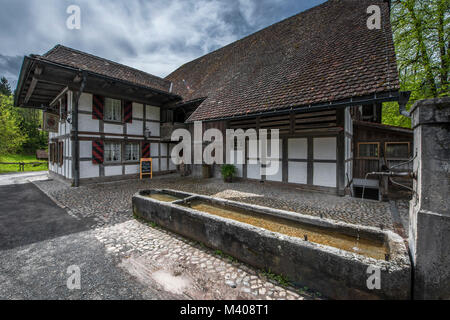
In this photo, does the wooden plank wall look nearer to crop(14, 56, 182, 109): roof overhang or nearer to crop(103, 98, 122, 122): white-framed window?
crop(14, 56, 182, 109): roof overhang

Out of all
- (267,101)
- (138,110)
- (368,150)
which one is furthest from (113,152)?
(368,150)

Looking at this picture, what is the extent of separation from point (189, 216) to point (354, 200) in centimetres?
503

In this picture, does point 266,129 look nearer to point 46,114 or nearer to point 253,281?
point 253,281

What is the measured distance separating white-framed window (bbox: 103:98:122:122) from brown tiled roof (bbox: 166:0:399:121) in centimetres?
352

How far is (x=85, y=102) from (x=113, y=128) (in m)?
1.53

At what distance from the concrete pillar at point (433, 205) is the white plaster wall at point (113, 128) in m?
10.5

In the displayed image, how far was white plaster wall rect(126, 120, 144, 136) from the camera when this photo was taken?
9844 mm

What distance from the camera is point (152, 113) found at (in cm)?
1091

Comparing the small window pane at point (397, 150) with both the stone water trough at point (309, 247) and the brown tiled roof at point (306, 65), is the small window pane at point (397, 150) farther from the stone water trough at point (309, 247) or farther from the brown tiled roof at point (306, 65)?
the stone water trough at point (309, 247)

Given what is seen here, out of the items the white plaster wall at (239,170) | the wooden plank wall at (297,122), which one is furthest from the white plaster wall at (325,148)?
the white plaster wall at (239,170)

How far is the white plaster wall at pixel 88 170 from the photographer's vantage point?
27.1 ft

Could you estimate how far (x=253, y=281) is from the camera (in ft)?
7.36

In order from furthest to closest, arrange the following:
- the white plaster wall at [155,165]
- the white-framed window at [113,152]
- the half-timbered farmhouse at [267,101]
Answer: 1. the white plaster wall at [155,165]
2. the white-framed window at [113,152]
3. the half-timbered farmhouse at [267,101]
